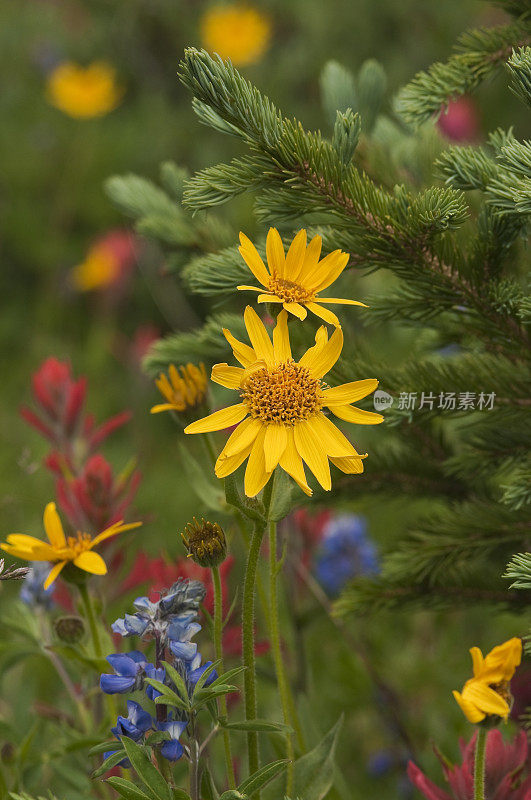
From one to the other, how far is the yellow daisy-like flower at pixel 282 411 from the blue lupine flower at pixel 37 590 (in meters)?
0.30

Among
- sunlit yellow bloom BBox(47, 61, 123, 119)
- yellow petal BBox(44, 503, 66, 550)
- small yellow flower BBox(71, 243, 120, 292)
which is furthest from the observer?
sunlit yellow bloom BBox(47, 61, 123, 119)

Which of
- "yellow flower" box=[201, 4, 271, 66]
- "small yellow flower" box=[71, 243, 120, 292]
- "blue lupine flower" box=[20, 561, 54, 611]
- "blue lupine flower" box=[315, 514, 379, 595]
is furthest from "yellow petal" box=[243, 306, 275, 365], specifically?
"yellow flower" box=[201, 4, 271, 66]

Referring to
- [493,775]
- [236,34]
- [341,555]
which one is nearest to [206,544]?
[493,775]

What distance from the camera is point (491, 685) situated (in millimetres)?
489

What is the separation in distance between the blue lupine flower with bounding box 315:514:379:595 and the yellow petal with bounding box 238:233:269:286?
0.74 m

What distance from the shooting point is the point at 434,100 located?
638 mm

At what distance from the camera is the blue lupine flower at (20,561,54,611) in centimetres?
74

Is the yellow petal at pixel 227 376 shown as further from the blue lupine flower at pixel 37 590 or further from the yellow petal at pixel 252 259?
the blue lupine flower at pixel 37 590

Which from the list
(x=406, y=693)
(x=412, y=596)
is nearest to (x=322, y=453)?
(x=412, y=596)

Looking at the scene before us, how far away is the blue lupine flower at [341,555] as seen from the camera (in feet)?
4.00

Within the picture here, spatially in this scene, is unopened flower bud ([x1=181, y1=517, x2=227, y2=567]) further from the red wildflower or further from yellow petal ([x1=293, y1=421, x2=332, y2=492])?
the red wildflower

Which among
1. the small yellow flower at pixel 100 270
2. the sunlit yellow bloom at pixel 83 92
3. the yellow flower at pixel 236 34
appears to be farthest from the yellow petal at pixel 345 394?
the yellow flower at pixel 236 34

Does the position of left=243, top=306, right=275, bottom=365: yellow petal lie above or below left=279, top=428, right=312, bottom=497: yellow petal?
above

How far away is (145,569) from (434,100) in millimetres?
491
